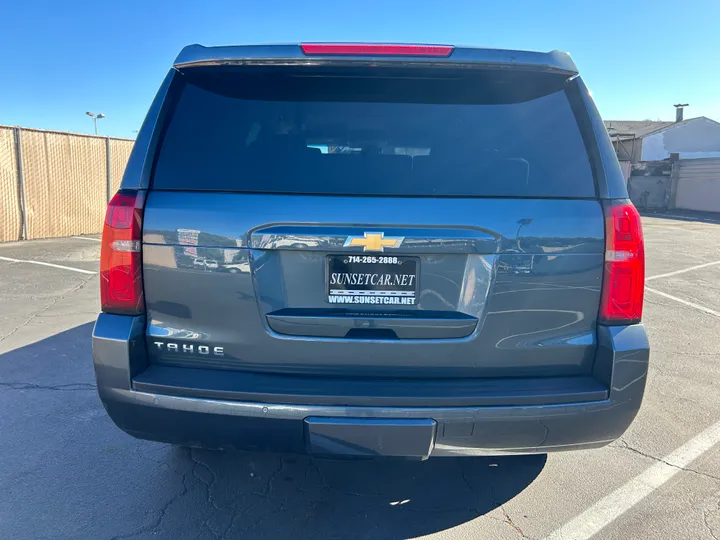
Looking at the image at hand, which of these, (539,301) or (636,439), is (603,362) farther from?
(636,439)

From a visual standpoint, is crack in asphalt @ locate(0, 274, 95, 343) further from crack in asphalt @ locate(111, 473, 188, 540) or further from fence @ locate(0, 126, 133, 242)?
fence @ locate(0, 126, 133, 242)

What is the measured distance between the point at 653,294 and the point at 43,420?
7.98 metres

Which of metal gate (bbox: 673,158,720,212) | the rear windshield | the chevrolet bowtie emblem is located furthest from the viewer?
metal gate (bbox: 673,158,720,212)

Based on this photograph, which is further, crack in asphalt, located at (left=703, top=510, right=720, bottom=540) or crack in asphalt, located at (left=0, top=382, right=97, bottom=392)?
crack in asphalt, located at (left=0, top=382, right=97, bottom=392)

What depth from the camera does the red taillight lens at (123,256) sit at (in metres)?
2.17

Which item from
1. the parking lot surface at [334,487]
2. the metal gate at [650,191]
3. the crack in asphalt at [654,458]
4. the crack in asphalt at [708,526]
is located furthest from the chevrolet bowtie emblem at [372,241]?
the metal gate at [650,191]

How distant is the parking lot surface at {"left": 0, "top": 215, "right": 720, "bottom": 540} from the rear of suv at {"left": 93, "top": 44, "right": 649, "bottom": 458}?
2.10 feet

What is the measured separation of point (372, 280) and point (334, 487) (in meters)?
1.40

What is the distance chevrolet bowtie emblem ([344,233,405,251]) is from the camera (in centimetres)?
209

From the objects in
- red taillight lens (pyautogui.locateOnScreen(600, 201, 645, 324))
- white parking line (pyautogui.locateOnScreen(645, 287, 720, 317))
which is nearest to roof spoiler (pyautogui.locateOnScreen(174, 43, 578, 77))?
red taillight lens (pyautogui.locateOnScreen(600, 201, 645, 324))

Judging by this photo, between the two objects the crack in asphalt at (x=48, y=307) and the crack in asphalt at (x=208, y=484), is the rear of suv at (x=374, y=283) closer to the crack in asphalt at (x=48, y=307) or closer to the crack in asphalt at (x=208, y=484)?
the crack in asphalt at (x=208, y=484)

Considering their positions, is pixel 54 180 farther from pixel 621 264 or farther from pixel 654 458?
pixel 621 264

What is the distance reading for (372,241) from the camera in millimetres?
2092

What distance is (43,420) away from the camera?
3.63m
